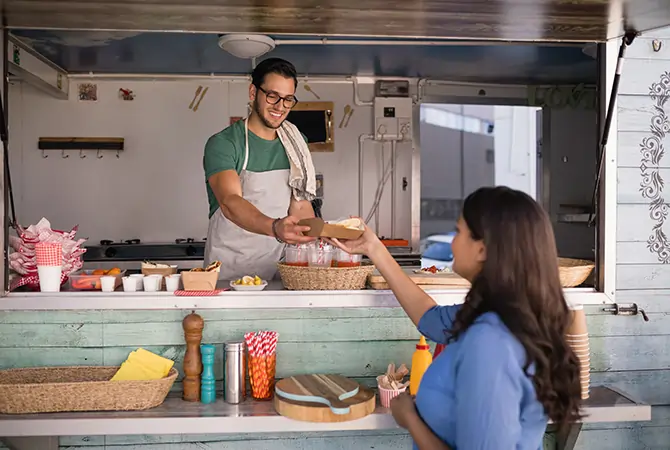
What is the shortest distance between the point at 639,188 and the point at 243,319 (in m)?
1.71

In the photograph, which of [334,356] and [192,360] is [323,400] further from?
[192,360]

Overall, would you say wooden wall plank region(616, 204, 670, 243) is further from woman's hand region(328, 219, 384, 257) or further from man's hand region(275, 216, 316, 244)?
man's hand region(275, 216, 316, 244)

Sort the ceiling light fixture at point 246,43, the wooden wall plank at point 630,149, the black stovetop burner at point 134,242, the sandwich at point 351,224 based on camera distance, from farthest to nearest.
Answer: the black stovetop burner at point 134,242
the ceiling light fixture at point 246,43
the wooden wall plank at point 630,149
the sandwich at point 351,224

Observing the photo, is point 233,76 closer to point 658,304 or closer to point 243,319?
point 243,319

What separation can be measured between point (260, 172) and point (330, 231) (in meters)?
1.00

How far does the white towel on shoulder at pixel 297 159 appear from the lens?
3.28 metres

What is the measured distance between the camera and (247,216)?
2.76 metres

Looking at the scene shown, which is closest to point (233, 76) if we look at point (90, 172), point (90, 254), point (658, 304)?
point (90, 172)

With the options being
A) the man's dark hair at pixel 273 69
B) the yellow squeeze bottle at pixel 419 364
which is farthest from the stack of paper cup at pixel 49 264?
the yellow squeeze bottle at pixel 419 364

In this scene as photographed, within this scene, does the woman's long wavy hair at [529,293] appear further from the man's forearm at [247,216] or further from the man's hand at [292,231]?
the man's forearm at [247,216]

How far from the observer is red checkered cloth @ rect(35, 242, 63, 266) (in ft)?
8.30

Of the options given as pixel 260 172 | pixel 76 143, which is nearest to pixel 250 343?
pixel 260 172

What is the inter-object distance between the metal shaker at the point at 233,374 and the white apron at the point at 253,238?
0.77 meters

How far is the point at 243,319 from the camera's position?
8.71ft
